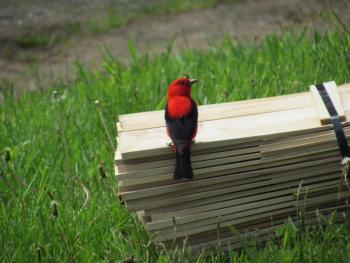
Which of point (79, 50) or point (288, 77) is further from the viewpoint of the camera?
point (79, 50)

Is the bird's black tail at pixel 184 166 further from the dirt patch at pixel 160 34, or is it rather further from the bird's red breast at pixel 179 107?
the dirt patch at pixel 160 34

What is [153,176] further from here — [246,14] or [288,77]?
[246,14]

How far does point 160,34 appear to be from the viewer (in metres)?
7.12

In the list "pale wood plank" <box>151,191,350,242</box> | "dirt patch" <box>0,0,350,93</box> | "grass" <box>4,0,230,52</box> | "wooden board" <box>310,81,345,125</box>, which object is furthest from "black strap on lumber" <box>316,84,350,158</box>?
"grass" <box>4,0,230,52</box>

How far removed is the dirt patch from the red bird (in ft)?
10.2

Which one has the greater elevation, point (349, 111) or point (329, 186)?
point (349, 111)

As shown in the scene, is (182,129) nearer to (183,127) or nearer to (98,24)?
(183,127)

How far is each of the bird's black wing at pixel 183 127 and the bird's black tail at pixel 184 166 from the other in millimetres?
52

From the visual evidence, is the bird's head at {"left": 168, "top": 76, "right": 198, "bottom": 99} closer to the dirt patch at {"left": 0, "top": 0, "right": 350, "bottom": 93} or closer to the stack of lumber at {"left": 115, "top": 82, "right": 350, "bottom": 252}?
the stack of lumber at {"left": 115, "top": 82, "right": 350, "bottom": 252}

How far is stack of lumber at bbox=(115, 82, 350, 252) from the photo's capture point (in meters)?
2.97

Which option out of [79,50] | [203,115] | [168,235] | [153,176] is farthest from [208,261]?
[79,50]

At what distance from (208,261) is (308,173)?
1.84 feet

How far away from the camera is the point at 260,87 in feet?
14.8

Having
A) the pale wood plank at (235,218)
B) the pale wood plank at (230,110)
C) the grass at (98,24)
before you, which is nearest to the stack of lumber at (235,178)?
the pale wood plank at (235,218)
